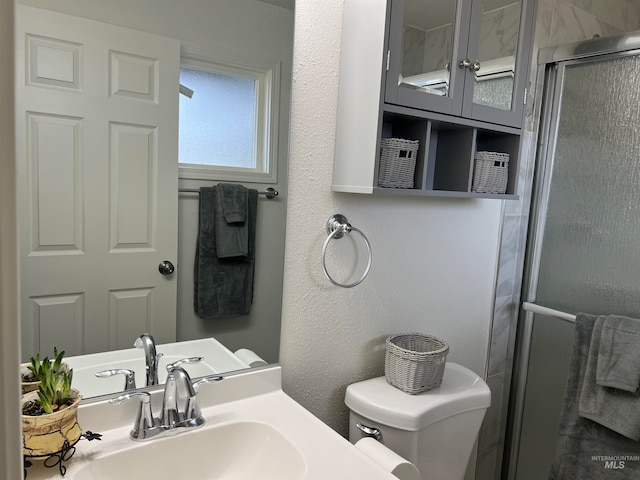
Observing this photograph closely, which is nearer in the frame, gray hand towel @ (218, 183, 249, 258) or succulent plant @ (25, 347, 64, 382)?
succulent plant @ (25, 347, 64, 382)

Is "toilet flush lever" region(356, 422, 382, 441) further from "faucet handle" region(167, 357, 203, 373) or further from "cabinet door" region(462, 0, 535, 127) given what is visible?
"cabinet door" region(462, 0, 535, 127)

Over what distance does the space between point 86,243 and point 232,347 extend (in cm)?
41

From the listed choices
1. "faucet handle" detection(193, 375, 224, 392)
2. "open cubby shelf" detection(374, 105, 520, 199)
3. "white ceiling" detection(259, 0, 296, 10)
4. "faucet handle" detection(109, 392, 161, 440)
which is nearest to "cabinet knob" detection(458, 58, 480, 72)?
"open cubby shelf" detection(374, 105, 520, 199)

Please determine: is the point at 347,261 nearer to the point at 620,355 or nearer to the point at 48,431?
the point at 48,431

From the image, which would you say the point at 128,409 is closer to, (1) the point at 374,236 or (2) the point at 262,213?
(2) the point at 262,213

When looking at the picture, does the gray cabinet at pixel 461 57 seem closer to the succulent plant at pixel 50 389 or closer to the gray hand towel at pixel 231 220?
the gray hand towel at pixel 231 220

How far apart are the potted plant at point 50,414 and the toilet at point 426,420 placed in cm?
68

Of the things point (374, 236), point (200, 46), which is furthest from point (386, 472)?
point (200, 46)

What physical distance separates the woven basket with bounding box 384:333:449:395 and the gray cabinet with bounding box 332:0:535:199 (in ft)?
1.37

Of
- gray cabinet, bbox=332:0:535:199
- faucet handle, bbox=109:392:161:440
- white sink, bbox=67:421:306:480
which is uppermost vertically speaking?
gray cabinet, bbox=332:0:535:199

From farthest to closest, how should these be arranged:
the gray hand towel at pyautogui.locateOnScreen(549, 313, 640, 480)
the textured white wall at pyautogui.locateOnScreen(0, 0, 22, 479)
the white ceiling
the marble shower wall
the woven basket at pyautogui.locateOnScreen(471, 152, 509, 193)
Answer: the marble shower wall < the gray hand towel at pyautogui.locateOnScreen(549, 313, 640, 480) < the woven basket at pyautogui.locateOnScreen(471, 152, 509, 193) < the white ceiling < the textured white wall at pyautogui.locateOnScreen(0, 0, 22, 479)

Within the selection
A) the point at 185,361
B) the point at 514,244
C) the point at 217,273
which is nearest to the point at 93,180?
the point at 217,273

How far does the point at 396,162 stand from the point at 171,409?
0.77 m

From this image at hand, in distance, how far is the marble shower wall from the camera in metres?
1.75
